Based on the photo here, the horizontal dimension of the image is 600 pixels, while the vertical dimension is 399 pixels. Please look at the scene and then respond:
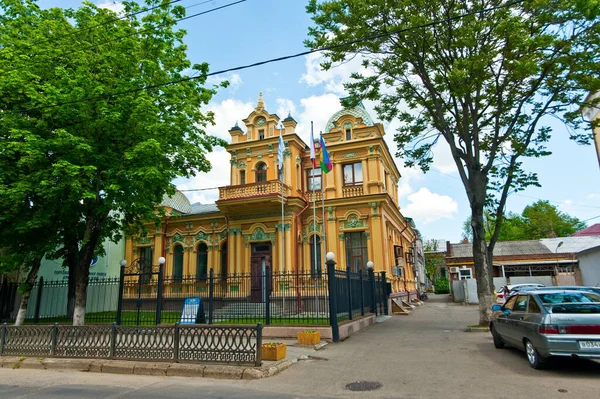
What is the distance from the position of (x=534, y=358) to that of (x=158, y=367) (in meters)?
7.67

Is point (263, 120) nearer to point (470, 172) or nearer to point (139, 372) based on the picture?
point (470, 172)

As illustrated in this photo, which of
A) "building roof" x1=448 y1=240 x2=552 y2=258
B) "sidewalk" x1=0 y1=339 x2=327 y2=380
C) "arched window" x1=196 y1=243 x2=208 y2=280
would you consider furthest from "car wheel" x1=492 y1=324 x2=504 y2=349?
"building roof" x1=448 y1=240 x2=552 y2=258

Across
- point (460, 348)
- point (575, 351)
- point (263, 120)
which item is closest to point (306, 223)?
point (263, 120)

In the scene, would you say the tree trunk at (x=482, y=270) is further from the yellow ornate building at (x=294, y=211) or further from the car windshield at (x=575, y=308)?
the yellow ornate building at (x=294, y=211)

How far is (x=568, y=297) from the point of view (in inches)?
316

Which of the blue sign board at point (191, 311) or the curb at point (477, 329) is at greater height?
the blue sign board at point (191, 311)

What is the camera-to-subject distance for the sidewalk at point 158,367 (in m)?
7.66

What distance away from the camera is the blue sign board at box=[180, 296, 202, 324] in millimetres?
13234

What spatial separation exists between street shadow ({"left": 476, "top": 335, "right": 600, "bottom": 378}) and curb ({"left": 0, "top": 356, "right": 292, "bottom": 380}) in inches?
189

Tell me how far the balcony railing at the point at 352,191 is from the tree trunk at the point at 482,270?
8608mm

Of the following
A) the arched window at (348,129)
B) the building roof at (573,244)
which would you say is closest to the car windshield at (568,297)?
the arched window at (348,129)

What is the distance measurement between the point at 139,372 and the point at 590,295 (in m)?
9.81

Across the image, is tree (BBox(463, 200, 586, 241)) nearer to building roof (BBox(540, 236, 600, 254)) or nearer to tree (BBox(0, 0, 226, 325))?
building roof (BBox(540, 236, 600, 254))

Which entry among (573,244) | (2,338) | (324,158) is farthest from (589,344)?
(573,244)
